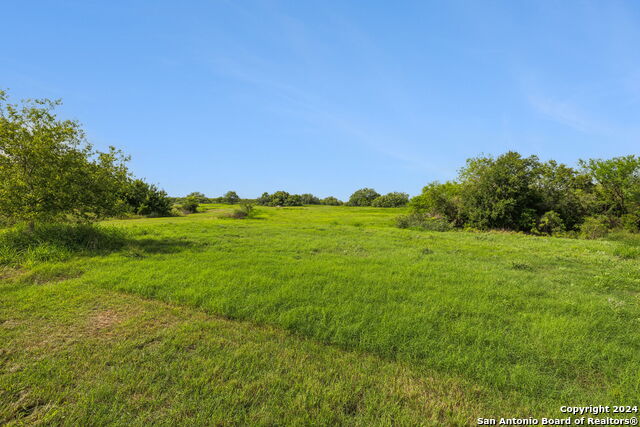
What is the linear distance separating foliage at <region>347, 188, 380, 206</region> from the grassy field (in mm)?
97020

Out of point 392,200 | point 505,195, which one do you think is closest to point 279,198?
point 392,200

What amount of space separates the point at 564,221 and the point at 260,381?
118ft

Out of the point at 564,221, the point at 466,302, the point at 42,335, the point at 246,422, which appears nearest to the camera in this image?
the point at 246,422

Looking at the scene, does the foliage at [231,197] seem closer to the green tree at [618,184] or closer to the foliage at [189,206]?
the foliage at [189,206]

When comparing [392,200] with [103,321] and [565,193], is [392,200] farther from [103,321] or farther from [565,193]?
[103,321]

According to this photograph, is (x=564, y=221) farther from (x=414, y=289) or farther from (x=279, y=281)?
(x=279, y=281)

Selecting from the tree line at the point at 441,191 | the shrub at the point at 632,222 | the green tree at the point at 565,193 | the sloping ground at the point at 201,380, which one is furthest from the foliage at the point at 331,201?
the sloping ground at the point at 201,380

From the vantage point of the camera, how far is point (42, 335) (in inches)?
184

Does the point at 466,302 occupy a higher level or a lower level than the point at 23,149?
lower

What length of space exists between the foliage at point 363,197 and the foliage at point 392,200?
10491mm

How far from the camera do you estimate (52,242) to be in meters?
10.6

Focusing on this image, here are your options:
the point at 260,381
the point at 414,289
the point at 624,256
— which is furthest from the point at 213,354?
the point at 624,256

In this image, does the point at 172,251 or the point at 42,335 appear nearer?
the point at 42,335

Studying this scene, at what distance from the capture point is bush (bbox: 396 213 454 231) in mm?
29625
